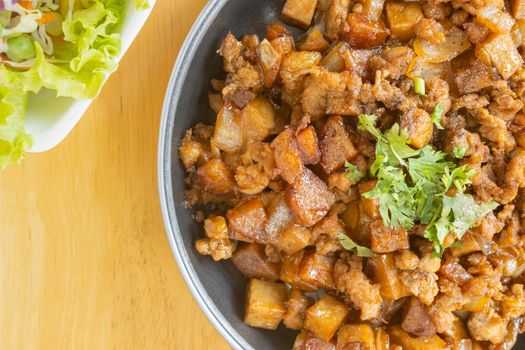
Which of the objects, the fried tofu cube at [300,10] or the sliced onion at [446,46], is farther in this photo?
the fried tofu cube at [300,10]

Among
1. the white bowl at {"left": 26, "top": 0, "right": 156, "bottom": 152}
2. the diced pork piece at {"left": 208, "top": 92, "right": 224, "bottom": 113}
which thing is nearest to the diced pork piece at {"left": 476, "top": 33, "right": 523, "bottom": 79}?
the diced pork piece at {"left": 208, "top": 92, "right": 224, "bottom": 113}

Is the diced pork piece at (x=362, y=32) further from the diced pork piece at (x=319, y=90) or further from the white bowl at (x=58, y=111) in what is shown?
the white bowl at (x=58, y=111)

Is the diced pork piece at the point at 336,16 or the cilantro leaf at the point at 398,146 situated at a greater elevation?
the diced pork piece at the point at 336,16

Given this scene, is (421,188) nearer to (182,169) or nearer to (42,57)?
(182,169)

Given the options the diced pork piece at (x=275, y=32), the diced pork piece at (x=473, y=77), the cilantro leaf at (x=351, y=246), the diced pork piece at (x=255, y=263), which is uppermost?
the diced pork piece at (x=275, y=32)

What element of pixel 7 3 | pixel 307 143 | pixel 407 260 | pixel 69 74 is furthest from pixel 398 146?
pixel 7 3

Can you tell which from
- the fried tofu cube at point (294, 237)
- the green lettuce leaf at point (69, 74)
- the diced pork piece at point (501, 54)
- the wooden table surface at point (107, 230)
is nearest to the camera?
the green lettuce leaf at point (69, 74)

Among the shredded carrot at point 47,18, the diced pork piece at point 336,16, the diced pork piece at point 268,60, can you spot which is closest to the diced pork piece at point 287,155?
the diced pork piece at point 268,60
